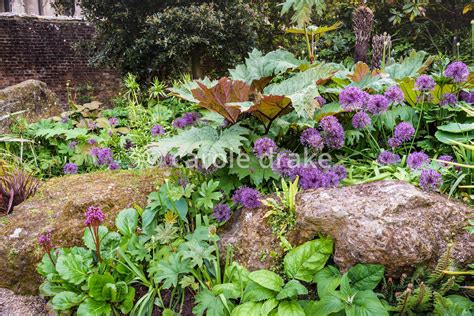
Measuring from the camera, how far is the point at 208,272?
1971 mm

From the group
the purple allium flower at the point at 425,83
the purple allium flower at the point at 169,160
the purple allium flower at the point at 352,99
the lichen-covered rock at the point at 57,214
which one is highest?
the purple allium flower at the point at 425,83

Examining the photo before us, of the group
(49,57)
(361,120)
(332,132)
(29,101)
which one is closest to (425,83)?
A: (361,120)

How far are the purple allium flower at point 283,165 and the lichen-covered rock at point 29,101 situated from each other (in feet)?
11.7

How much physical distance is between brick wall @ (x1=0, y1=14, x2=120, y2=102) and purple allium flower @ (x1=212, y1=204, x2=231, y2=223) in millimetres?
8860

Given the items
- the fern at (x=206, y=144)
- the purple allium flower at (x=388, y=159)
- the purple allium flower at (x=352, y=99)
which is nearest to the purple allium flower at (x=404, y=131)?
the purple allium flower at (x=388, y=159)

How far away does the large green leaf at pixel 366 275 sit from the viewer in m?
1.60

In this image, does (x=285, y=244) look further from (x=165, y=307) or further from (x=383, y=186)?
(x=165, y=307)

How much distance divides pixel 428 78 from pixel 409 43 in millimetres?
5683

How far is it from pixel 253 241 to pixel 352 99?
90 centimetres

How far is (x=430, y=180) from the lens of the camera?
1.82m

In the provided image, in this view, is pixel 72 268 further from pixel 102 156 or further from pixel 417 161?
A: pixel 417 161

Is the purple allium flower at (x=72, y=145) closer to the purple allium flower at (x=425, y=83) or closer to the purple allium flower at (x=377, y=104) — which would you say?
the purple allium flower at (x=377, y=104)

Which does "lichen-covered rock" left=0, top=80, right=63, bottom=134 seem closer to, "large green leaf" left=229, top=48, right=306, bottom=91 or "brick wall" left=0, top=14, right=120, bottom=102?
"large green leaf" left=229, top=48, right=306, bottom=91

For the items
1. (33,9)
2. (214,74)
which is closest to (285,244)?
(214,74)
